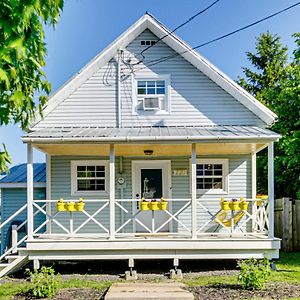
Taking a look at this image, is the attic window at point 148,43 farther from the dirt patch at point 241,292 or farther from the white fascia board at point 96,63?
the dirt patch at point 241,292

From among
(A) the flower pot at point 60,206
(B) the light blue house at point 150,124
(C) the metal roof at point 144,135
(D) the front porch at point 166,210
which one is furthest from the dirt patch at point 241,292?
(A) the flower pot at point 60,206

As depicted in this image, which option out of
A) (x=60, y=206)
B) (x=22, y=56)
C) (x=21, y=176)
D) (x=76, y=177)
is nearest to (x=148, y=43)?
(x=76, y=177)

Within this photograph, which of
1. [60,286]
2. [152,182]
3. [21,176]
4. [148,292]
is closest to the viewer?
[148,292]

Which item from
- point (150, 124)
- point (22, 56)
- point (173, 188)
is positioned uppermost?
point (150, 124)

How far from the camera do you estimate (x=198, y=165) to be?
11898mm

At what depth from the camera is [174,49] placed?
37.9ft

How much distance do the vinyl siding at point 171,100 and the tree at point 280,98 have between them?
119 inches

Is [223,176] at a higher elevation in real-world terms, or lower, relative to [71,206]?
higher

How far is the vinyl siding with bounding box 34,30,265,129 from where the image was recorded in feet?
37.6

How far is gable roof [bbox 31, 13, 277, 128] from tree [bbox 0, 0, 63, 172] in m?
6.57

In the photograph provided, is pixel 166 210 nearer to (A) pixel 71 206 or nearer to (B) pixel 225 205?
(B) pixel 225 205

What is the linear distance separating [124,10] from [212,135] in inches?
195

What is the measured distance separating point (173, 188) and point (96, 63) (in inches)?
166

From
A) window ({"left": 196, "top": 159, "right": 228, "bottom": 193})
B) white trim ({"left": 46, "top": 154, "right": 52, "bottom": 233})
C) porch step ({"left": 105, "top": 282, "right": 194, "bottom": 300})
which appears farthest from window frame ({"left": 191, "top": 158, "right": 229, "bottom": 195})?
white trim ({"left": 46, "top": 154, "right": 52, "bottom": 233})
